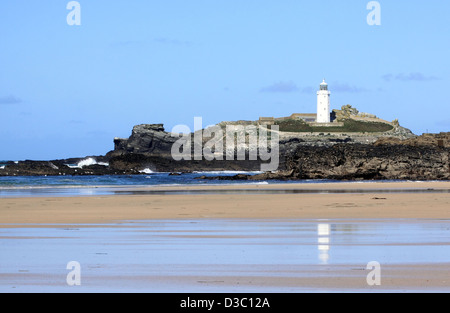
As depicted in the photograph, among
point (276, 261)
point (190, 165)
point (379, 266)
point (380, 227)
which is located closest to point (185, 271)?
point (276, 261)

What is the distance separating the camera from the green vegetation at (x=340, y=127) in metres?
138

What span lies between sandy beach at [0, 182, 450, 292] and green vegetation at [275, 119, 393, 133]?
12115 centimetres

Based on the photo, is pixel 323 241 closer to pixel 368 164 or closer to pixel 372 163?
pixel 368 164

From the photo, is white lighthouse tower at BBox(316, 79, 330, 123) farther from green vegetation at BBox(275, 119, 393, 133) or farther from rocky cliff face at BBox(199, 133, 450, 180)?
rocky cliff face at BBox(199, 133, 450, 180)

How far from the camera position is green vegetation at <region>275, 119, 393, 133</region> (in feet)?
451

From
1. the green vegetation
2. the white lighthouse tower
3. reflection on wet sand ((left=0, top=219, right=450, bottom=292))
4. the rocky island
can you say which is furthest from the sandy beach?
the green vegetation

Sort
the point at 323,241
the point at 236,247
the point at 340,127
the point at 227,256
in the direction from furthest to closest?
1. the point at 340,127
2. the point at 323,241
3. the point at 236,247
4. the point at 227,256

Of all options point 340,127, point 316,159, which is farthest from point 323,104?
point 316,159

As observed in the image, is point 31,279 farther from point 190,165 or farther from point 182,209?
point 190,165

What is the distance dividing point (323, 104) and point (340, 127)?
5802mm

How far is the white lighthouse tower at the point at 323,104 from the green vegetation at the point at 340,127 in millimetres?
3293

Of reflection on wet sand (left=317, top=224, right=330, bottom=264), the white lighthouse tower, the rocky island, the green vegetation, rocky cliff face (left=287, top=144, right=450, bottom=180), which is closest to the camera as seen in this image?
reflection on wet sand (left=317, top=224, right=330, bottom=264)

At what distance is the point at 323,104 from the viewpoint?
13938 centimetres
